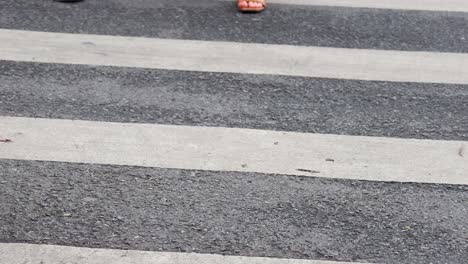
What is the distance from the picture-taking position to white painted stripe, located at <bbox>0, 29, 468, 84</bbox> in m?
5.63

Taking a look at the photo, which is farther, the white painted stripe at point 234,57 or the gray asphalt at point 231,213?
the white painted stripe at point 234,57

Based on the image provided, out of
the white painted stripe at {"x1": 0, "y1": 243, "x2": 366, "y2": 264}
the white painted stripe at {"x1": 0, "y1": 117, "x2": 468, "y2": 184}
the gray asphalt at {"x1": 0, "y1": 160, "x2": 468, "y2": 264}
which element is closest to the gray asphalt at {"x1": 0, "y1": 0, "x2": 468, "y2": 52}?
the white painted stripe at {"x1": 0, "y1": 117, "x2": 468, "y2": 184}

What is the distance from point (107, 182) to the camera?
4.34m

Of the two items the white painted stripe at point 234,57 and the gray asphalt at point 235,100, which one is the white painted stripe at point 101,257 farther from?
the white painted stripe at point 234,57

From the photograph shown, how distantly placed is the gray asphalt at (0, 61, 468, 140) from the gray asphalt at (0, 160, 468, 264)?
58 cm

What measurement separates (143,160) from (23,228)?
0.76 meters

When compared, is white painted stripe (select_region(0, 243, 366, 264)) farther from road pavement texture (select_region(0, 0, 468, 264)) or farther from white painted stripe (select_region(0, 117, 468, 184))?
white painted stripe (select_region(0, 117, 468, 184))

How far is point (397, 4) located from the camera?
22.1ft

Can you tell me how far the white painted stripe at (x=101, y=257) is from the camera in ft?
12.2

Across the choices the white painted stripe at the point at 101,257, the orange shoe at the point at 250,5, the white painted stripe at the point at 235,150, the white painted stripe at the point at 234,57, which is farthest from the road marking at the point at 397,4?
the white painted stripe at the point at 101,257

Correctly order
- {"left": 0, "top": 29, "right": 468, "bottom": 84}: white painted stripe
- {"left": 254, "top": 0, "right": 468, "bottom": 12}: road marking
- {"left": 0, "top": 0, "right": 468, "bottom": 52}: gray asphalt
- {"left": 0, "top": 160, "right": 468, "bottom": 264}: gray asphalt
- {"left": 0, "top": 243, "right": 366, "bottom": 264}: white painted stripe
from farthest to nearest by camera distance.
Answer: {"left": 254, "top": 0, "right": 468, "bottom": 12}: road marking → {"left": 0, "top": 0, "right": 468, "bottom": 52}: gray asphalt → {"left": 0, "top": 29, "right": 468, "bottom": 84}: white painted stripe → {"left": 0, "top": 160, "right": 468, "bottom": 264}: gray asphalt → {"left": 0, "top": 243, "right": 366, "bottom": 264}: white painted stripe

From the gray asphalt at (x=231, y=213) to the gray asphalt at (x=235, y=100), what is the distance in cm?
58

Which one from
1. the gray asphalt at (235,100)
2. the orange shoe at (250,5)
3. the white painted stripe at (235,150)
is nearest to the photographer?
the white painted stripe at (235,150)

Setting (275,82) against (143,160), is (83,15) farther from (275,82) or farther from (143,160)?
(143,160)
